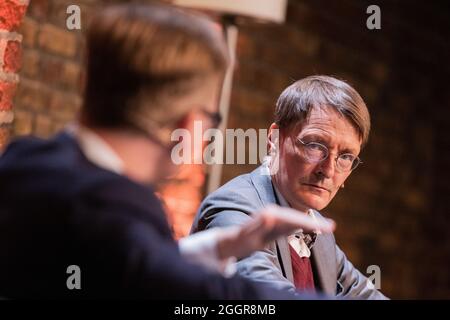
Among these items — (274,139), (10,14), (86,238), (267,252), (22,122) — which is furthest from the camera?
(22,122)

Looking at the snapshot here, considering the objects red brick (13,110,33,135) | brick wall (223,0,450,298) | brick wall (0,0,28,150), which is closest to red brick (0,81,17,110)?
brick wall (0,0,28,150)

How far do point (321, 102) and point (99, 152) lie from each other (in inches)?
34.5

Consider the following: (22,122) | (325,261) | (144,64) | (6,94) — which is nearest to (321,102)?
(325,261)

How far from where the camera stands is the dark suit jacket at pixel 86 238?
2.87 ft

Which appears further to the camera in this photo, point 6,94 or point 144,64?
point 6,94

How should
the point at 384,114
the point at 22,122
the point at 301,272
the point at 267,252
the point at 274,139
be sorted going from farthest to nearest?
the point at 384,114, the point at 22,122, the point at 274,139, the point at 301,272, the point at 267,252

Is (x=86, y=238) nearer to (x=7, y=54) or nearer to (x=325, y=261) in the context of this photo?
(x=325, y=261)

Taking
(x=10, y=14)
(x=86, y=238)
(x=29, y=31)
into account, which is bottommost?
(x=86, y=238)

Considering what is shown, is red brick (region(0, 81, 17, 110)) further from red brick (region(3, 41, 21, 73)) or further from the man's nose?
the man's nose

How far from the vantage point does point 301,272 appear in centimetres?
168

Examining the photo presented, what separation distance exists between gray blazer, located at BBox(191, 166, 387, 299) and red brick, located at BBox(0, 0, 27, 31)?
0.64m

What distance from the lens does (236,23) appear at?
273cm

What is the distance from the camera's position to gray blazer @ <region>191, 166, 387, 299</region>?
1463mm

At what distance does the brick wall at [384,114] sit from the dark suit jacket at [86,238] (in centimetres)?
202
